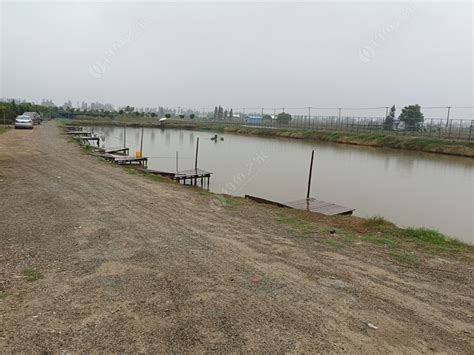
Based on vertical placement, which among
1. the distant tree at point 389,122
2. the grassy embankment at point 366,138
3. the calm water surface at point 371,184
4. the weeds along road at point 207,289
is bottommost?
the calm water surface at point 371,184

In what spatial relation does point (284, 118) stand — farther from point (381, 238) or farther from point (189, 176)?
point (381, 238)

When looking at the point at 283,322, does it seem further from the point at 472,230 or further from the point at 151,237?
the point at 472,230

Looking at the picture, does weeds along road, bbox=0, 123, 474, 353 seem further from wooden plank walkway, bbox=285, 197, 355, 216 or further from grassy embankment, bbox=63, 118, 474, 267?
wooden plank walkway, bbox=285, 197, 355, 216

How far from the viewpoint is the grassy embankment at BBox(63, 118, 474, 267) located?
5117 mm

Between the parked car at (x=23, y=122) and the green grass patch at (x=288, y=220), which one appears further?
the parked car at (x=23, y=122)

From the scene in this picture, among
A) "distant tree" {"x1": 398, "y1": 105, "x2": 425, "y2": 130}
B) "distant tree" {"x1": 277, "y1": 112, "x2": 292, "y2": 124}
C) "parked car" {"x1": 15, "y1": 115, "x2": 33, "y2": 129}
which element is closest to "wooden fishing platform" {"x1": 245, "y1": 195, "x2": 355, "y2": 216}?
"parked car" {"x1": 15, "y1": 115, "x2": 33, "y2": 129}

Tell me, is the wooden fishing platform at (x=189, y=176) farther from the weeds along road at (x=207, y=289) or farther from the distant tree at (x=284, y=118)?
the distant tree at (x=284, y=118)

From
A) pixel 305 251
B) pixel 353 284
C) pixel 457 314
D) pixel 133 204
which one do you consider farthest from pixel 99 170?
pixel 457 314

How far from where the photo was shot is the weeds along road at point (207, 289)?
8.66 feet

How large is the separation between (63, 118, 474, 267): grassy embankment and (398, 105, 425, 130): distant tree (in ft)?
110

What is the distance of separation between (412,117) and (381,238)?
37.3 metres

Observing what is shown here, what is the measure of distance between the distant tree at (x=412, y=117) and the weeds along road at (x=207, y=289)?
1377 inches

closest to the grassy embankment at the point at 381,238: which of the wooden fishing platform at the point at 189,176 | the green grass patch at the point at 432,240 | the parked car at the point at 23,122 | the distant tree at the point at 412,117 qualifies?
the green grass patch at the point at 432,240

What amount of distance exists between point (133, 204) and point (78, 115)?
2433 inches
